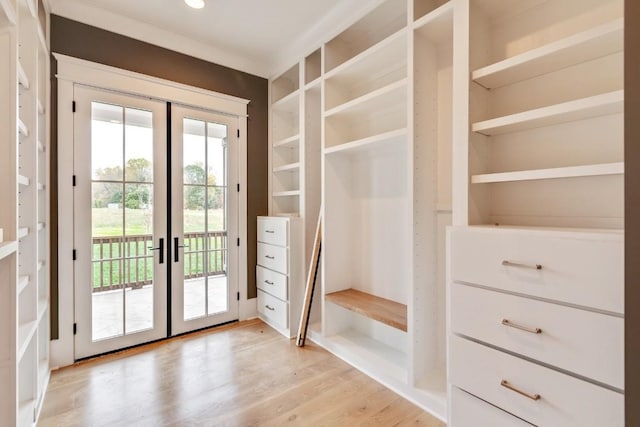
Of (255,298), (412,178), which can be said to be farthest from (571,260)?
(255,298)

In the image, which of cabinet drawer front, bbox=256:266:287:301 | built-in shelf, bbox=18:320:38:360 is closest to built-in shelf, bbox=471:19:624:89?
cabinet drawer front, bbox=256:266:287:301

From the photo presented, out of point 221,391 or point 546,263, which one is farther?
point 221,391

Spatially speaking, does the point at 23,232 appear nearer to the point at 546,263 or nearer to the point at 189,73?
the point at 189,73

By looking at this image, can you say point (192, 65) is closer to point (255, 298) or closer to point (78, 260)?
point (78, 260)

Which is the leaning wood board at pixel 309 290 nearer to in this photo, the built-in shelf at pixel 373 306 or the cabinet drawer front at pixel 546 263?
the built-in shelf at pixel 373 306

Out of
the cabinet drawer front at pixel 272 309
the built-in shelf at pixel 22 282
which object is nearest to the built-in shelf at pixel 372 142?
the cabinet drawer front at pixel 272 309

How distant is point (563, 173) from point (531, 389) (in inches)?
37.1

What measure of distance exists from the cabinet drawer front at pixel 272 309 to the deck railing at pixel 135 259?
62 centimetres

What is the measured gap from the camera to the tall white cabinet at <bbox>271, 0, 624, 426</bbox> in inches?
47.4

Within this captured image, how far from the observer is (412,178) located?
1.98 metres

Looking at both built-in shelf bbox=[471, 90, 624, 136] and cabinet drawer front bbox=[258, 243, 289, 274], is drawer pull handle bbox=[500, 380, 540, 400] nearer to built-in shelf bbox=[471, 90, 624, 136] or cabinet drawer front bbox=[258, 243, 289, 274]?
built-in shelf bbox=[471, 90, 624, 136]

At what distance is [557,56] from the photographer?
1.44 meters

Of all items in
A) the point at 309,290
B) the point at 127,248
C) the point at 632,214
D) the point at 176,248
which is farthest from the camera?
the point at 176,248

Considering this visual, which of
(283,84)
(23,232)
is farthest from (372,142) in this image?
(23,232)
